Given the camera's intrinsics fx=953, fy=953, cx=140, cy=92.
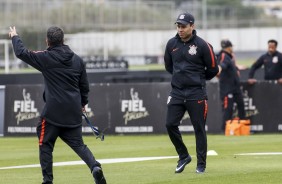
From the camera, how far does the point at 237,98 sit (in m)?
21.7

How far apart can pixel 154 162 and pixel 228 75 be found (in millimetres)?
7458

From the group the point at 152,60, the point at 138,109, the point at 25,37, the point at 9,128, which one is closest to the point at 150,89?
the point at 138,109

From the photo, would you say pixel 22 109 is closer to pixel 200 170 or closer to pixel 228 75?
pixel 228 75

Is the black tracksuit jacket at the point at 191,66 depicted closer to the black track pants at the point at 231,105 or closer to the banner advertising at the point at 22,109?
the black track pants at the point at 231,105

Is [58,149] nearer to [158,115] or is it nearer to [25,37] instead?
[158,115]

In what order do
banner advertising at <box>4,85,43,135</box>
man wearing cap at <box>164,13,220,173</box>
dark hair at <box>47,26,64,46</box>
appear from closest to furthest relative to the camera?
dark hair at <box>47,26,64,46</box> < man wearing cap at <box>164,13,220,173</box> < banner advertising at <box>4,85,43,135</box>

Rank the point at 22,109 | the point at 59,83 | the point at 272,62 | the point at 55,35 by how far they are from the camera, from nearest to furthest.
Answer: the point at 55,35 < the point at 59,83 < the point at 22,109 < the point at 272,62

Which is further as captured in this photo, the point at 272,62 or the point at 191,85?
the point at 272,62

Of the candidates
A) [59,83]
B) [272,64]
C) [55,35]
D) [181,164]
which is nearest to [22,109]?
[272,64]

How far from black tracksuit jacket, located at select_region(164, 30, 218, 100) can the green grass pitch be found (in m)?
1.10

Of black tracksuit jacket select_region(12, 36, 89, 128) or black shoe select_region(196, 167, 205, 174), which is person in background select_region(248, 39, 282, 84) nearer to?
black shoe select_region(196, 167, 205, 174)

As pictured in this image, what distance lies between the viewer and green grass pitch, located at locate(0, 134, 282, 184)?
1224 cm

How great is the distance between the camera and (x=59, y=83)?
11.5 m

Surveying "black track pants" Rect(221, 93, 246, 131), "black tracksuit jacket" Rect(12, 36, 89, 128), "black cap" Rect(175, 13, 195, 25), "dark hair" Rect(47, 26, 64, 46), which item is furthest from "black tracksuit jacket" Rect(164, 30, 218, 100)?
"black track pants" Rect(221, 93, 246, 131)
